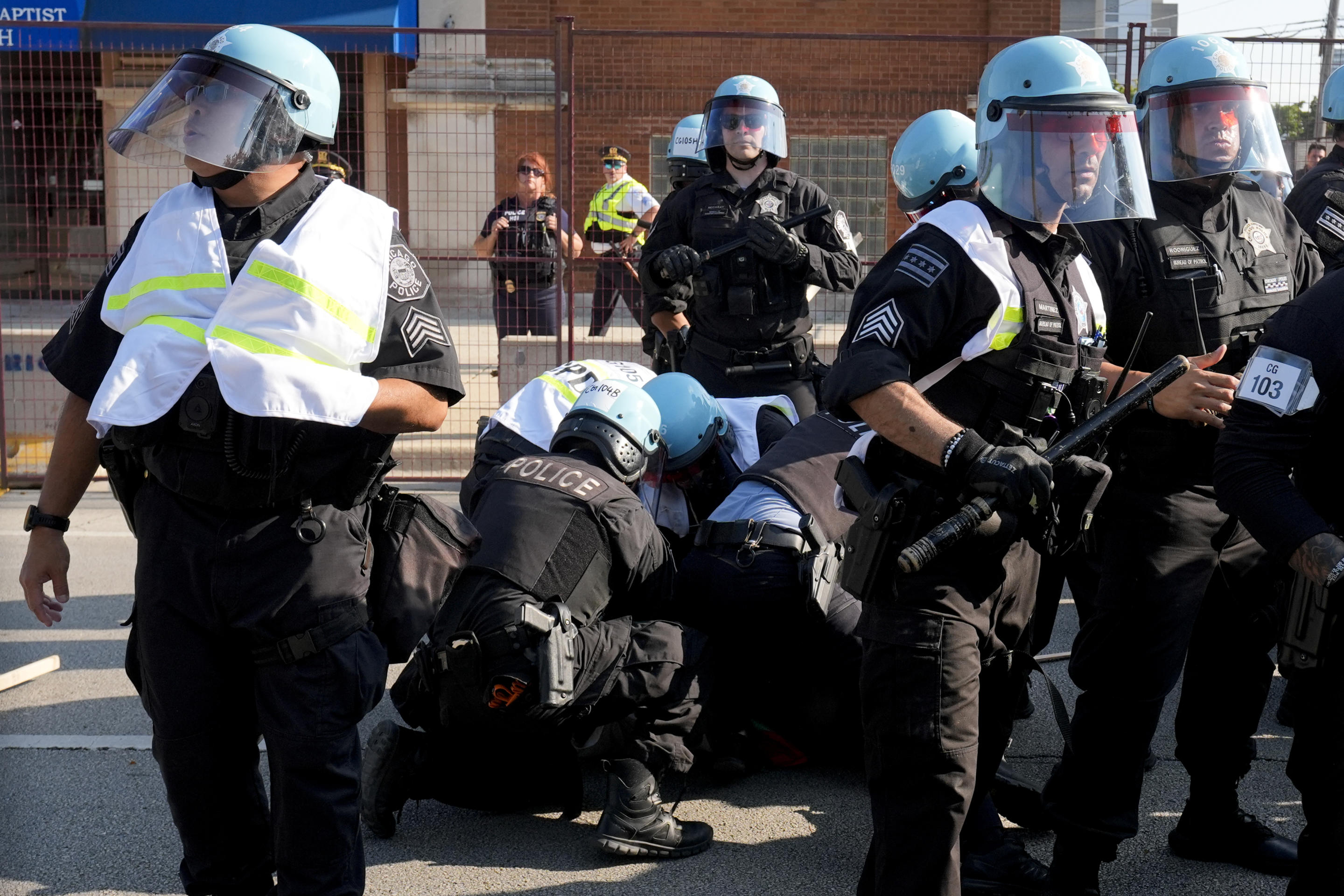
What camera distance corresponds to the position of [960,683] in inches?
104

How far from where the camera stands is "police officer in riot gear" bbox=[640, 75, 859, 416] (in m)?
6.06

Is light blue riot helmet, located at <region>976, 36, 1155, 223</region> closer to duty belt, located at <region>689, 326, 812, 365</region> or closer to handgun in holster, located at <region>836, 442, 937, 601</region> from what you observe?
handgun in holster, located at <region>836, 442, 937, 601</region>

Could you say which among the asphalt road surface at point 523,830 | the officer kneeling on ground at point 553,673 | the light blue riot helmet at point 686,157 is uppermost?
the light blue riot helmet at point 686,157

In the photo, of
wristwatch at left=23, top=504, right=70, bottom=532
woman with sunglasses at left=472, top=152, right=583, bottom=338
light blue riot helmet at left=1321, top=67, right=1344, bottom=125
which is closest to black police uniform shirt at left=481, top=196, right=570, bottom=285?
woman with sunglasses at left=472, top=152, right=583, bottom=338

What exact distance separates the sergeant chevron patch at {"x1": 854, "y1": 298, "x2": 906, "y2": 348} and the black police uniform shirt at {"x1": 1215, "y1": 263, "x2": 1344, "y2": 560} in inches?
28.4

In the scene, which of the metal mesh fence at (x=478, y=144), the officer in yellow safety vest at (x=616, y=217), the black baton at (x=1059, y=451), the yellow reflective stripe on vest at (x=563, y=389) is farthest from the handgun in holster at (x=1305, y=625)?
the officer in yellow safety vest at (x=616, y=217)

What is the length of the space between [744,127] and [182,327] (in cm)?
408

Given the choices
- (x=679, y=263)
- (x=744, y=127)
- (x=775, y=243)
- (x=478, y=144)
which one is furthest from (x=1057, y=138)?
(x=478, y=144)

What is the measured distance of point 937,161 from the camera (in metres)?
5.05

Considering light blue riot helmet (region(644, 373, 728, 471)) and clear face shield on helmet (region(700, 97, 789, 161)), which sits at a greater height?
clear face shield on helmet (region(700, 97, 789, 161))

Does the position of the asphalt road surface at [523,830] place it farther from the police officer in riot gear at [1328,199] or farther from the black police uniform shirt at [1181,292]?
the police officer in riot gear at [1328,199]

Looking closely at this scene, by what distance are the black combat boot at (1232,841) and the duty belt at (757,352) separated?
3079mm

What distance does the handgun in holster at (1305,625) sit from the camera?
2.59 m

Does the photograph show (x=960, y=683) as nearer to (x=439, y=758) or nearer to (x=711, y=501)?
(x=439, y=758)
